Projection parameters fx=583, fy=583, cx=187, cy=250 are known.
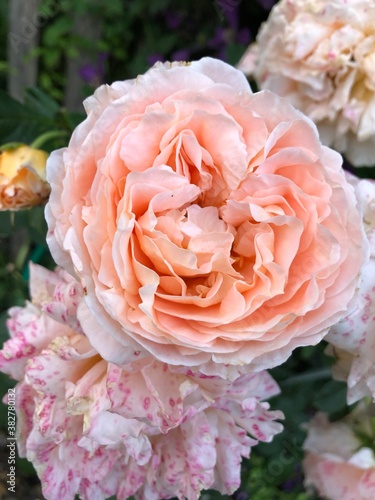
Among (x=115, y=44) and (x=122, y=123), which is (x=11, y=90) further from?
(x=122, y=123)

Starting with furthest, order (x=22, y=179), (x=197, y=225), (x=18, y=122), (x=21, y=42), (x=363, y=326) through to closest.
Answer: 1. (x=21, y=42)
2. (x=18, y=122)
3. (x=22, y=179)
4. (x=363, y=326)
5. (x=197, y=225)

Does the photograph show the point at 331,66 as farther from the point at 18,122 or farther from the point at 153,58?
the point at 153,58

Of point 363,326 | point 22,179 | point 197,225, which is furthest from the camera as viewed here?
point 22,179

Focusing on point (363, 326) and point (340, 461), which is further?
point (340, 461)

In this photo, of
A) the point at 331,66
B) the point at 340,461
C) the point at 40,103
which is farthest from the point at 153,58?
the point at 340,461

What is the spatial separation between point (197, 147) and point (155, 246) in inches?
2.9

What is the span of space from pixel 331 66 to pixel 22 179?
1.30 ft

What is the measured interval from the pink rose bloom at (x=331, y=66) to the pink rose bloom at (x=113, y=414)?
0.36 metres

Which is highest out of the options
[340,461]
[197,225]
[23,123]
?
[197,225]

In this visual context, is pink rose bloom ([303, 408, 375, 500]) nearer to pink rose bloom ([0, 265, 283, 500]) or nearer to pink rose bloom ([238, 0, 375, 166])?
pink rose bloom ([0, 265, 283, 500])

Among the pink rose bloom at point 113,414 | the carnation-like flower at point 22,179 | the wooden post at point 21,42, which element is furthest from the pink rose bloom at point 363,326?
the wooden post at point 21,42

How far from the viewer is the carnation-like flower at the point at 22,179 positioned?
0.61 metres

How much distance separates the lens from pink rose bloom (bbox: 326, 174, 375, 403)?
51cm

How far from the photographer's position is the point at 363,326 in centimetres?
52
